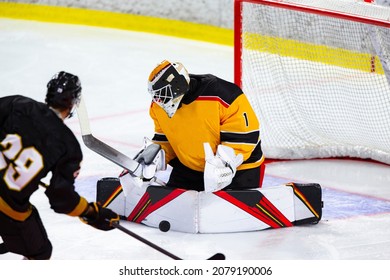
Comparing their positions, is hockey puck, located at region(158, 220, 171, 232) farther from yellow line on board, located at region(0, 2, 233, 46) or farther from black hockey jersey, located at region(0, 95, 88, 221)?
yellow line on board, located at region(0, 2, 233, 46)

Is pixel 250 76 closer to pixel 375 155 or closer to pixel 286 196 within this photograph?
pixel 375 155

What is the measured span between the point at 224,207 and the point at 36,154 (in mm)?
1249

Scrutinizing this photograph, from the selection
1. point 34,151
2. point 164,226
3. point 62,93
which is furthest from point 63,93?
point 164,226

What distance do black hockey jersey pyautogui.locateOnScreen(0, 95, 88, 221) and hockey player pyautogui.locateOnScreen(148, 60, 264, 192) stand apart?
3.10ft

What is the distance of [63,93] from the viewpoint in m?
3.27

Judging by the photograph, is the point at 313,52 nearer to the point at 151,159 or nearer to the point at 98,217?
the point at 151,159

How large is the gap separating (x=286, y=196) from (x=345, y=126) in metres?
1.15

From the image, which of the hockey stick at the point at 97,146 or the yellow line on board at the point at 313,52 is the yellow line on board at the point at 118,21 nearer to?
the yellow line on board at the point at 313,52

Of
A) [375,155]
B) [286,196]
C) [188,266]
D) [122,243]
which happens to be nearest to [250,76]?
[375,155]

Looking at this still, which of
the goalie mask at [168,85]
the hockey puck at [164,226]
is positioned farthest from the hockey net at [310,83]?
the hockey puck at [164,226]

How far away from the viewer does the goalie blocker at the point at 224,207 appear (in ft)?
13.9

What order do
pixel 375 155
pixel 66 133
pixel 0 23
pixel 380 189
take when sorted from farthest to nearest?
pixel 0 23 → pixel 375 155 → pixel 380 189 → pixel 66 133

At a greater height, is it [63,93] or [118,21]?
[63,93]

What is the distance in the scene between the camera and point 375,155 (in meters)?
5.30
